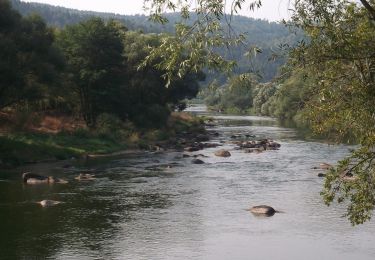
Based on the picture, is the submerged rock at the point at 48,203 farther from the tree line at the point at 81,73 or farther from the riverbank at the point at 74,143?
the tree line at the point at 81,73

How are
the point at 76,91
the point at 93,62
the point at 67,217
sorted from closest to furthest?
the point at 67,217
the point at 93,62
the point at 76,91

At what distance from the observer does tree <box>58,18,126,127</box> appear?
70.3m

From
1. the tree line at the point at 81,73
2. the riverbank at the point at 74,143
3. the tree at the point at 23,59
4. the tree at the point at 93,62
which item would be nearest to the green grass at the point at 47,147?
the riverbank at the point at 74,143

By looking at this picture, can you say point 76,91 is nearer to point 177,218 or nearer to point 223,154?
point 223,154

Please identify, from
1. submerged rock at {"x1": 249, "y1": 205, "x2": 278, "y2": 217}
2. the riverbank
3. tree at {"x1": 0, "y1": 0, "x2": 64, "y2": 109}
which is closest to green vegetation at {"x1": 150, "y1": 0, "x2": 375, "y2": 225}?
A: submerged rock at {"x1": 249, "y1": 205, "x2": 278, "y2": 217}

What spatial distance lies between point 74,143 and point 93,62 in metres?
14.6

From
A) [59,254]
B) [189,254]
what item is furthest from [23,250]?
[189,254]

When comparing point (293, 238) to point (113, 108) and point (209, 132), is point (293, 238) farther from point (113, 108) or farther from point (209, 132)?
point (209, 132)

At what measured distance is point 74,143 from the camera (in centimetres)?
6162

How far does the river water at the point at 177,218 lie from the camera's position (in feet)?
83.5

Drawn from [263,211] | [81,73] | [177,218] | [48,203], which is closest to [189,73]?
[81,73]

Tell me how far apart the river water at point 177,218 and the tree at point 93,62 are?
77.1 feet

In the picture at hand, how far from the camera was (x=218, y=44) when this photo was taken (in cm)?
1346

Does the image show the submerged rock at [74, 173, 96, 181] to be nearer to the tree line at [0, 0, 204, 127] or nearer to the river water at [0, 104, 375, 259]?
the river water at [0, 104, 375, 259]
